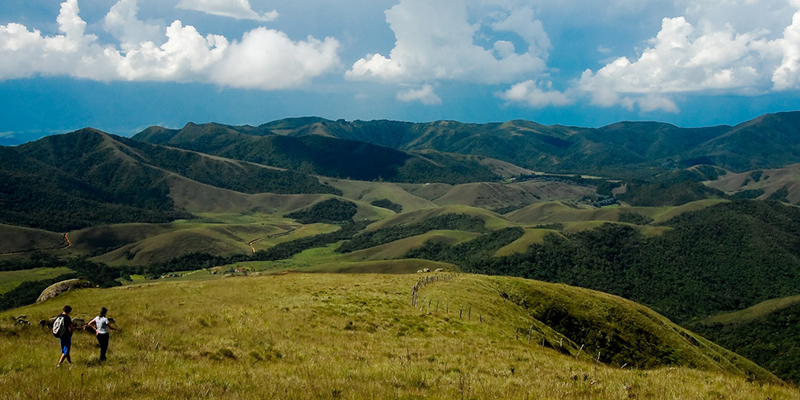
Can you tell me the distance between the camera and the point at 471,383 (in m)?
20.4

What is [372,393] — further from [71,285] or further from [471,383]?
Answer: [71,285]

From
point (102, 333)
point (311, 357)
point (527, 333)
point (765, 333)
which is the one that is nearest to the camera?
point (102, 333)

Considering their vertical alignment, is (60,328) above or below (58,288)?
above

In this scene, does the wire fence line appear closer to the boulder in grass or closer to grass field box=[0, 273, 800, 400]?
grass field box=[0, 273, 800, 400]

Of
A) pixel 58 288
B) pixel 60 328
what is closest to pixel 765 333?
pixel 58 288

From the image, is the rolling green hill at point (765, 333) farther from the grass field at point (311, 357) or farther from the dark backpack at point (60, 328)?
the dark backpack at point (60, 328)

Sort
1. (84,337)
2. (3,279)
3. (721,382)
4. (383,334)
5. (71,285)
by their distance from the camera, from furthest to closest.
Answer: (3,279)
(71,285)
(383,334)
(84,337)
(721,382)

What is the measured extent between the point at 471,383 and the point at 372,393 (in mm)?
5323

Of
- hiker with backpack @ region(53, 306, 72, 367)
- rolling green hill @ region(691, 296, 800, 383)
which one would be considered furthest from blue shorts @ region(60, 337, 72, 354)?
rolling green hill @ region(691, 296, 800, 383)

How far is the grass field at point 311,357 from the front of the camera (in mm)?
17719

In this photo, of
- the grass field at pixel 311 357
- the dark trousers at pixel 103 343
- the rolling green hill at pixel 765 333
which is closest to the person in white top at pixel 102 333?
the dark trousers at pixel 103 343

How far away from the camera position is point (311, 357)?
995 inches

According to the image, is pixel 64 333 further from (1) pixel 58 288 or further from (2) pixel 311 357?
(1) pixel 58 288

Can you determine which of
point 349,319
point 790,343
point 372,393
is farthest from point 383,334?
point 790,343
